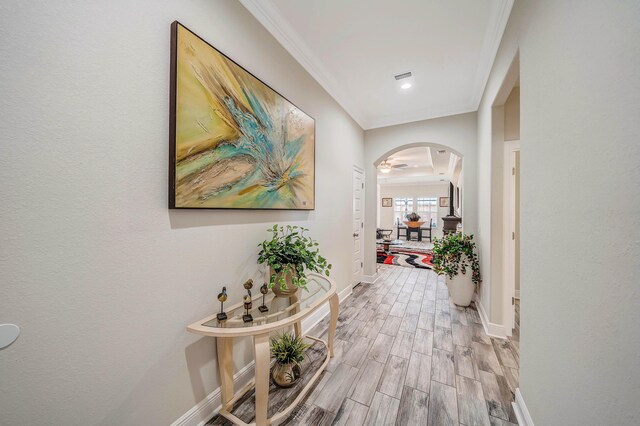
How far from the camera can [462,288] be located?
3029 mm

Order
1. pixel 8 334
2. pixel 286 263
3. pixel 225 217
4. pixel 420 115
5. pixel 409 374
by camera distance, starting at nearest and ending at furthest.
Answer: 1. pixel 8 334
2. pixel 225 217
3. pixel 286 263
4. pixel 409 374
5. pixel 420 115

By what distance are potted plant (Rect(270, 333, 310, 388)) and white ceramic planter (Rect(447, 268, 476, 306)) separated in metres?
2.38

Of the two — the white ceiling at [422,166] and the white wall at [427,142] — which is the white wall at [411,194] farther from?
the white wall at [427,142]

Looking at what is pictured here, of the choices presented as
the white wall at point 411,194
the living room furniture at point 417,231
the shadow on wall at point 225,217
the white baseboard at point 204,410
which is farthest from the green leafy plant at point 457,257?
the white wall at point 411,194

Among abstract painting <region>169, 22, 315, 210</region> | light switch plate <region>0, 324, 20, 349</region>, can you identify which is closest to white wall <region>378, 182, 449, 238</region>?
abstract painting <region>169, 22, 315, 210</region>

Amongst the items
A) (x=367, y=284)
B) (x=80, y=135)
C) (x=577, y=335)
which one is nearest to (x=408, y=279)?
(x=367, y=284)

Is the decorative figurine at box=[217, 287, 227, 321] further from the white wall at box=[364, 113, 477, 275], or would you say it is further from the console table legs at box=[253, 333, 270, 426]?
the white wall at box=[364, 113, 477, 275]

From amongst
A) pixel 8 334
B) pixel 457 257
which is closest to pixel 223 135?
pixel 8 334

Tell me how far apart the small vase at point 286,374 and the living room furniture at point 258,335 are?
0.12 metres

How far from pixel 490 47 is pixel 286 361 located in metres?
3.33

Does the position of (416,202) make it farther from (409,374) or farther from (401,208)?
(409,374)

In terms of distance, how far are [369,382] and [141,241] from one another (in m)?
1.82

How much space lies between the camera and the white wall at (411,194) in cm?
1065

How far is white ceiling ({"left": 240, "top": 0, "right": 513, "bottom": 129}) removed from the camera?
179cm
